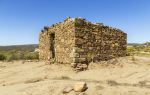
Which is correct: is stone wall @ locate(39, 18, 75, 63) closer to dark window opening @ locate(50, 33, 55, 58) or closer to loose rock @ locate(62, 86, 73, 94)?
dark window opening @ locate(50, 33, 55, 58)

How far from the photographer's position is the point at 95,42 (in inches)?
576

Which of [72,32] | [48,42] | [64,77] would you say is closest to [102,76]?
[64,77]

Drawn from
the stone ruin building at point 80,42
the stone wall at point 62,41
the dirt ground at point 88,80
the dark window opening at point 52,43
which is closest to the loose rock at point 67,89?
the dirt ground at point 88,80

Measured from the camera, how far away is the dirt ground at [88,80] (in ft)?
Result: 33.7

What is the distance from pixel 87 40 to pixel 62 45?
4.96ft

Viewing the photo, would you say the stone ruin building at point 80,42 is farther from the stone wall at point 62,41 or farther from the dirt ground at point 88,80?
the dirt ground at point 88,80

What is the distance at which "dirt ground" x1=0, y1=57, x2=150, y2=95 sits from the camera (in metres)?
10.3

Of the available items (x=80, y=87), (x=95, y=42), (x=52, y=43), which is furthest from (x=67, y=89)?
(x=52, y=43)

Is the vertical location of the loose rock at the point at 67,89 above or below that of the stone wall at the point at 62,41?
below

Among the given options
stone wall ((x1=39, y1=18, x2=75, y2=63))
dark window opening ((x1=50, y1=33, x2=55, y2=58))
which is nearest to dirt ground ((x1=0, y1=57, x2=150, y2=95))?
stone wall ((x1=39, y1=18, x2=75, y2=63))

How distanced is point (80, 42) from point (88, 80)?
2580 millimetres

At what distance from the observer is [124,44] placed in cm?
1841

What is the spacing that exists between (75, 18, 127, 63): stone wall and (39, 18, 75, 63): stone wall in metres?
0.35

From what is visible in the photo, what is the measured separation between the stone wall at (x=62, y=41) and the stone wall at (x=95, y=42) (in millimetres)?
347
